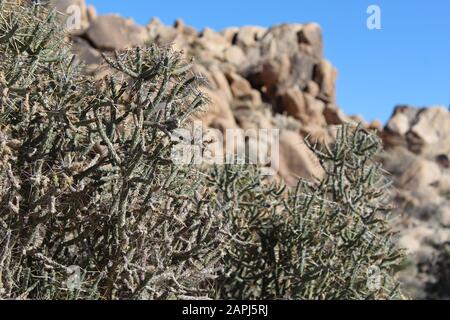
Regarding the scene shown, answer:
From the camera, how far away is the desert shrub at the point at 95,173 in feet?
12.7

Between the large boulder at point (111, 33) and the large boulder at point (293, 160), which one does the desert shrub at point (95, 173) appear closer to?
the large boulder at point (293, 160)

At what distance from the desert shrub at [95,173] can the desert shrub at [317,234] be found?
142cm

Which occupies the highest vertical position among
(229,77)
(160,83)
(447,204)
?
(229,77)

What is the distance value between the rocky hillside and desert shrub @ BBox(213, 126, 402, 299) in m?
14.5

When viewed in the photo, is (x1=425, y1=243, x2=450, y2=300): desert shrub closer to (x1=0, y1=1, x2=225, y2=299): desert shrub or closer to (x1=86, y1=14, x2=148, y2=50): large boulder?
(x1=86, y1=14, x2=148, y2=50): large boulder

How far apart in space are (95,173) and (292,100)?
27.8 metres

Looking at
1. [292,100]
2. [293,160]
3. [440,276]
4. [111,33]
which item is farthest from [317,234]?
[292,100]

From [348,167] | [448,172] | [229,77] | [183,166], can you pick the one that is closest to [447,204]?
[448,172]

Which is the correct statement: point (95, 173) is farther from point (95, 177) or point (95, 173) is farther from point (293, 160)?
point (293, 160)

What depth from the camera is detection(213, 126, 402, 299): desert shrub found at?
227 inches

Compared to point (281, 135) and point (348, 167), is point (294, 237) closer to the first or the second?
point (348, 167)

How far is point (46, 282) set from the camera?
152 inches
